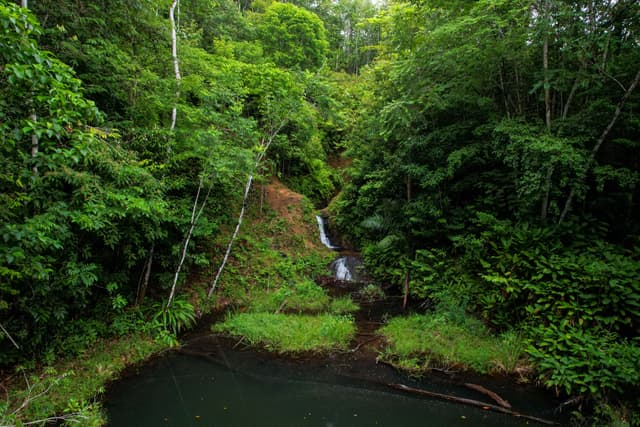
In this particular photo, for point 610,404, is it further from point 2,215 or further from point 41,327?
point 41,327

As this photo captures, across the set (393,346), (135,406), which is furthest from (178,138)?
(393,346)

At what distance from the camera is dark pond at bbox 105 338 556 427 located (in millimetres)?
5066

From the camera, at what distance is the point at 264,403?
5.54 meters

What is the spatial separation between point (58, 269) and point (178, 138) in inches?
165

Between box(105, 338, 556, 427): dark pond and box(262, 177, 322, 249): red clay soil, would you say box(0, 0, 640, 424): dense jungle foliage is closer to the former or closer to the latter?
box(105, 338, 556, 427): dark pond

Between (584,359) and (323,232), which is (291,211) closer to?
(323,232)

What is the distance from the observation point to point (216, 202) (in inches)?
387

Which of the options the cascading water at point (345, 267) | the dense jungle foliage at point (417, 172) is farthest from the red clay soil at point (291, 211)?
the dense jungle foliage at point (417, 172)

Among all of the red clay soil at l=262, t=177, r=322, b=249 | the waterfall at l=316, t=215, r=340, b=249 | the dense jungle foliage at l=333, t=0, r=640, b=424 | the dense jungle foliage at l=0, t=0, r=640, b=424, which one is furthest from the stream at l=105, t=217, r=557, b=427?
the waterfall at l=316, t=215, r=340, b=249

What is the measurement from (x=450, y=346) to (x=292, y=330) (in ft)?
12.1

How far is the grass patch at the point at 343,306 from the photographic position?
9.39m

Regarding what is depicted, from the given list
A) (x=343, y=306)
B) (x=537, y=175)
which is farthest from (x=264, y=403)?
(x=537, y=175)

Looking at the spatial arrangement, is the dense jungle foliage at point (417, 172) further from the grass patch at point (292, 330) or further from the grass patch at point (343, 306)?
the grass patch at point (343, 306)

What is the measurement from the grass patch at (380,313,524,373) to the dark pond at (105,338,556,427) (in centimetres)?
113
